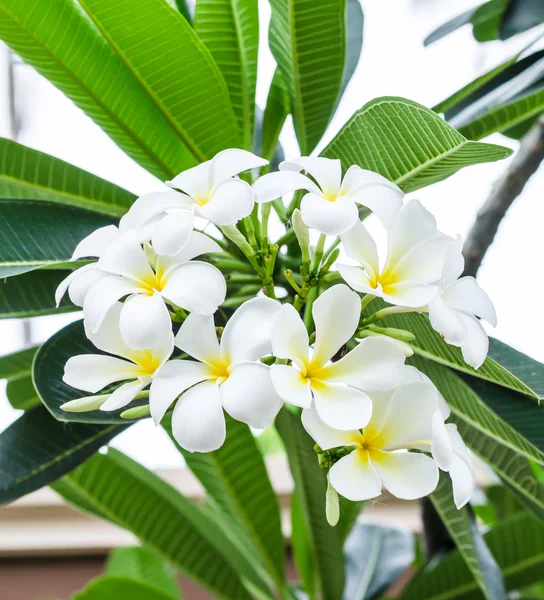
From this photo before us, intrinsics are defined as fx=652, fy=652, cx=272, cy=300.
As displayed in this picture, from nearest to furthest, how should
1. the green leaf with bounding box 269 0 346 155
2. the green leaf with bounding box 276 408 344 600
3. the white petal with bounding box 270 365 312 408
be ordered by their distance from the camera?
the white petal with bounding box 270 365 312 408
the green leaf with bounding box 269 0 346 155
the green leaf with bounding box 276 408 344 600

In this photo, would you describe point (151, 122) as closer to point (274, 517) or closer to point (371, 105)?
point (371, 105)

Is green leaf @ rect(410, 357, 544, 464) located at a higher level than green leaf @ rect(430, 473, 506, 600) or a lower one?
higher

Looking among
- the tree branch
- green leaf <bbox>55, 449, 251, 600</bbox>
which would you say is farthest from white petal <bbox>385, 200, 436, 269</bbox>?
green leaf <bbox>55, 449, 251, 600</bbox>

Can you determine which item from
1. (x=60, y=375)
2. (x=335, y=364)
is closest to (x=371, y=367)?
(x=335, y=364)

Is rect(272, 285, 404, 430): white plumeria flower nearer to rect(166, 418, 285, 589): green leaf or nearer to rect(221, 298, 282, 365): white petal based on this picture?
rect(221, 298, 282, 365): white petal

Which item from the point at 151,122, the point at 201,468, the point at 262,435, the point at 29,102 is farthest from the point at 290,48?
the point at 262,435

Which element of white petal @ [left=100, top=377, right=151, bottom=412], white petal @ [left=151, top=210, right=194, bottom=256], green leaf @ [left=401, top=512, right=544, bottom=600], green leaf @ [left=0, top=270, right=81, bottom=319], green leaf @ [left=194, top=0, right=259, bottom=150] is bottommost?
green leaf @ [left=401, top=512, right=544, bottom=600]

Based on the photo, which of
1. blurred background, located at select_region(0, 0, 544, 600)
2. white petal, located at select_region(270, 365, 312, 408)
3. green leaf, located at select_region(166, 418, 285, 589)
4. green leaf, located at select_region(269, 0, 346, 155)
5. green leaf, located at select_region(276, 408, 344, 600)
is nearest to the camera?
white petal, located at select_region(270, 365, 312, 408)
